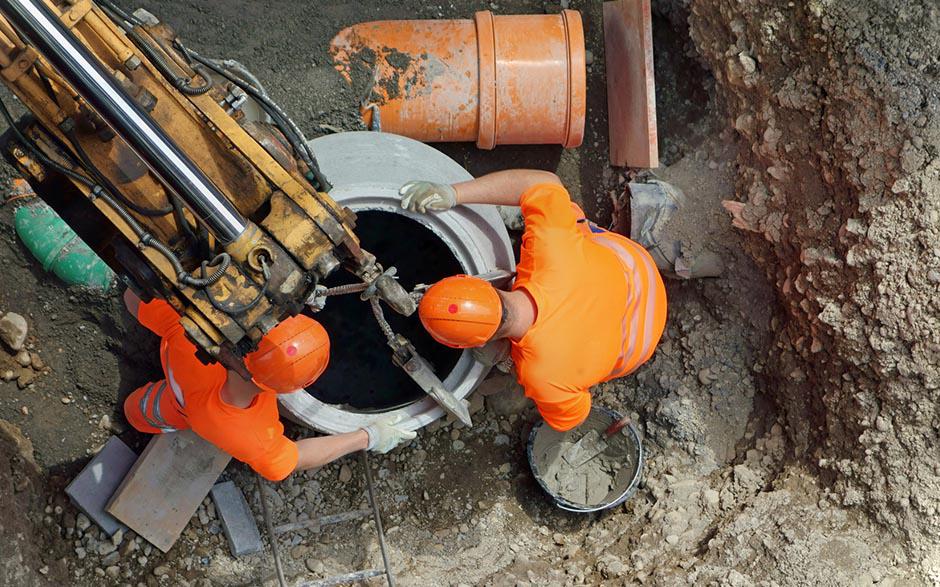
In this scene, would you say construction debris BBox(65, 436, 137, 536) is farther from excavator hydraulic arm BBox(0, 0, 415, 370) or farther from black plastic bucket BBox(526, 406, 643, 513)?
black plastic bucket BBox(526, 406, 643, 513)

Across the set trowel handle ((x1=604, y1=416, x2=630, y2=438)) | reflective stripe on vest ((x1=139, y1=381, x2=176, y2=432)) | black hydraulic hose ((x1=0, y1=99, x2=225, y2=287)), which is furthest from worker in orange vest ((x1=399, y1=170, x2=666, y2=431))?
reflective stripe on vest ((x1=139, y1=381, x2=176, y2=432))

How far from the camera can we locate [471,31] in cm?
402

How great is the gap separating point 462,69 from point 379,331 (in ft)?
4.57

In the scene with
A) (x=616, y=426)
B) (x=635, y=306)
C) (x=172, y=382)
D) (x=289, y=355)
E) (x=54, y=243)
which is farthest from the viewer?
(x=616, y=426)

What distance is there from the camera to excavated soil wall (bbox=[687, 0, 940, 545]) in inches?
128

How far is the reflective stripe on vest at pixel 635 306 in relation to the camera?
11.3 ft

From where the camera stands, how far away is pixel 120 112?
6.65 feet

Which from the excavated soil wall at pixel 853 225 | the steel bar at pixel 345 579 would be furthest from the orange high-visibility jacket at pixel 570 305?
the steel bar at pixel 345 579

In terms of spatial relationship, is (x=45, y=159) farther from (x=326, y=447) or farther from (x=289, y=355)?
(x=326, y=447)

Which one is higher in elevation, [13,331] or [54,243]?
[54,243]

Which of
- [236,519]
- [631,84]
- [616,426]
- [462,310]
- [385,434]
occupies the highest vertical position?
[462,310]

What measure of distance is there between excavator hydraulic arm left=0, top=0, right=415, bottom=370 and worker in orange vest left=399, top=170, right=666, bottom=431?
0.52m

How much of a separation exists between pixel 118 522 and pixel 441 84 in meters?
2.59

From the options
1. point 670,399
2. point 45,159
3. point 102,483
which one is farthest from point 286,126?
point 670,399
